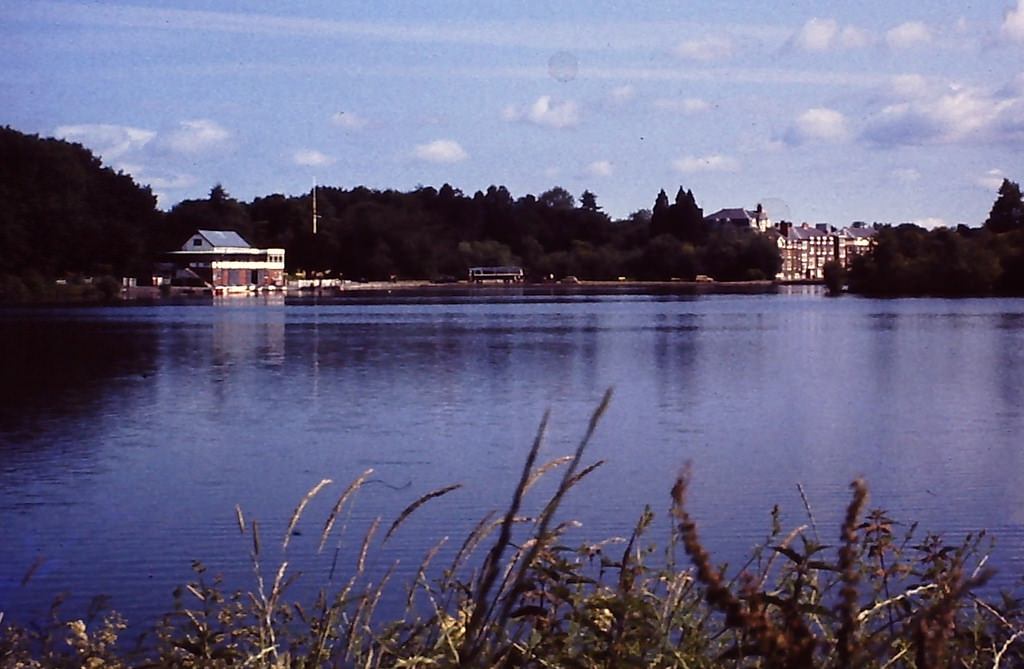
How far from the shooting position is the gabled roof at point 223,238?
10481 cm

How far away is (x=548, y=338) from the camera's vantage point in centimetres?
3925

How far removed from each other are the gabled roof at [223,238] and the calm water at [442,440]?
6904 centimetres

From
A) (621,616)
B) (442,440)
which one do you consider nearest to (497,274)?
(442,440)

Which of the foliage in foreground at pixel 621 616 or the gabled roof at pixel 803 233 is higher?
the gabled roof at pixel 803 233

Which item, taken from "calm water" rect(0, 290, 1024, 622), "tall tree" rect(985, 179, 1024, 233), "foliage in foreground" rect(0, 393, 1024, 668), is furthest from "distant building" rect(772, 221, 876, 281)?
"foliage in foreground" rect(0, 393, 1024, 668)

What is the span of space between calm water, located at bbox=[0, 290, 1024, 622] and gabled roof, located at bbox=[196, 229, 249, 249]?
227ft

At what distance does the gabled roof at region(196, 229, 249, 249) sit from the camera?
344 ft

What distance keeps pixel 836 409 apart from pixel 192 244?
90693mm

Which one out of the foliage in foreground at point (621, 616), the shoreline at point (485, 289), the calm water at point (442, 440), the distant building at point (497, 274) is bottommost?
the calm water at point (442, 440)

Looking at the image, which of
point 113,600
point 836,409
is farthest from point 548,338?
point 113,600

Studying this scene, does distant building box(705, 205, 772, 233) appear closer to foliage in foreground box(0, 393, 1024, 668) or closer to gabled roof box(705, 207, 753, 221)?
gabled roof box(705, 207, 753, 221)

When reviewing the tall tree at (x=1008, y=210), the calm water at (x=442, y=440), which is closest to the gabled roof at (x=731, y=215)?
the tall tree at (x=1008, y=210)

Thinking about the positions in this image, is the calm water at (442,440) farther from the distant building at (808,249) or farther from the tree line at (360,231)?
the distant building at (808,249)

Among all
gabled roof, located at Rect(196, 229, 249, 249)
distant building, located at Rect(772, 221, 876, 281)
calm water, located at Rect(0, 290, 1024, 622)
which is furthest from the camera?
distant building, located at Rect(772, 221, 876, 281)
